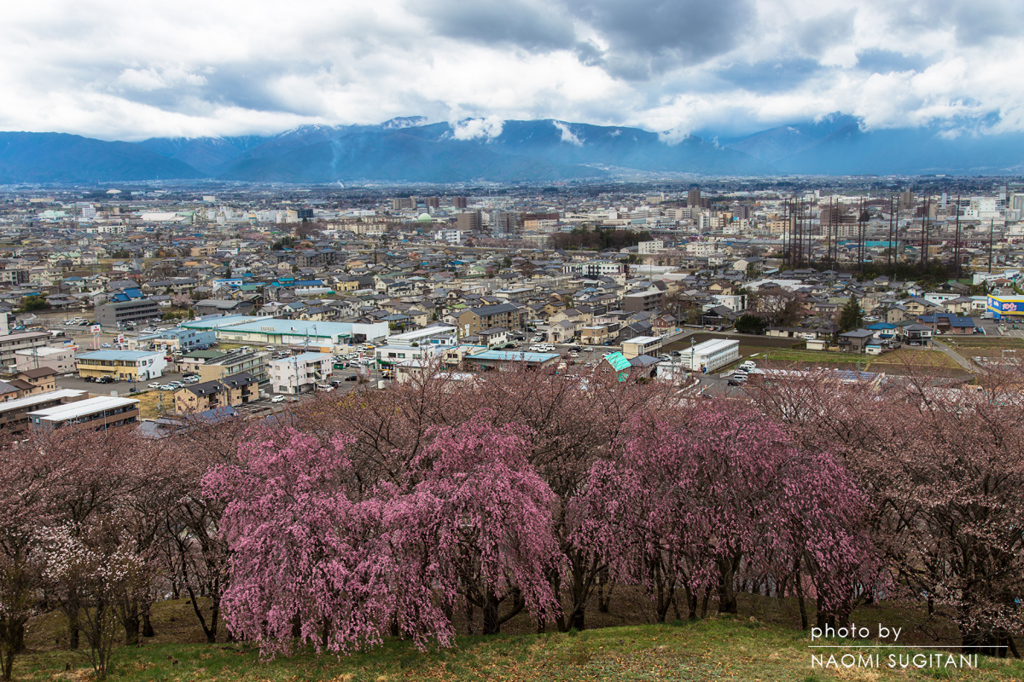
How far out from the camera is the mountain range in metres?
136

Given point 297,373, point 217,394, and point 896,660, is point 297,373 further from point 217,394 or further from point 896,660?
point 896,660

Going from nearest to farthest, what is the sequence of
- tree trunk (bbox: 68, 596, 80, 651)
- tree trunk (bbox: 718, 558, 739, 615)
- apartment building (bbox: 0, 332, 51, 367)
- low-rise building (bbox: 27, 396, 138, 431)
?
tree trunk (bbox: 68, 596, 80, 651) < tree trunk (bbox: 718, 558, 739, 615) < low-rise building (bbox: 27, 396, 138, 431) < apartment building (bbox: 0, 332, 51, 367)

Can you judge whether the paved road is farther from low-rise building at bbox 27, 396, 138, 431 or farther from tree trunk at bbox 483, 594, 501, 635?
low-rise building at bbox 27, 396, 138, 431

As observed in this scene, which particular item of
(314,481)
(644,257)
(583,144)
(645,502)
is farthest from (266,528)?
(583,144)

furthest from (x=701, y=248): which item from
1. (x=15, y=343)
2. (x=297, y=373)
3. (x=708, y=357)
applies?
(x=15, y=343)

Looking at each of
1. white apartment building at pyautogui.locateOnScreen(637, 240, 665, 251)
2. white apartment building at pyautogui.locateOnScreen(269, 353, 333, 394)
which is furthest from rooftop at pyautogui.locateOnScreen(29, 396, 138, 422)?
white apartment building at pyautogui.locateOnScreen(637, 240, 665, 251)

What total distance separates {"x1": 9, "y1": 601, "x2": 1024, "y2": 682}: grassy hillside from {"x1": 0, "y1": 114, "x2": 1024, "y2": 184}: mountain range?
417 ft

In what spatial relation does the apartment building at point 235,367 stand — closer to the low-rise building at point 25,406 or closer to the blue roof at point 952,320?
the low-rise building at point 25,406

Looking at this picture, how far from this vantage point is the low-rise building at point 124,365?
50.4 ft

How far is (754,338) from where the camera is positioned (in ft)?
64.0

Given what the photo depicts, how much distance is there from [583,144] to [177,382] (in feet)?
524

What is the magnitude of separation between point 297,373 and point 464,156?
451 feet

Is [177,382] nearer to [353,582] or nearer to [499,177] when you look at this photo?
[353,582]

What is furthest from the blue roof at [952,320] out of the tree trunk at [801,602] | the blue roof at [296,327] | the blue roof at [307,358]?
the tree trunk at [801,602]
